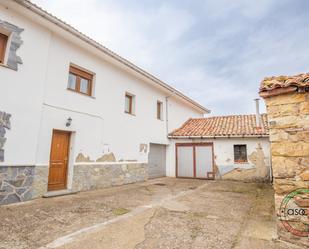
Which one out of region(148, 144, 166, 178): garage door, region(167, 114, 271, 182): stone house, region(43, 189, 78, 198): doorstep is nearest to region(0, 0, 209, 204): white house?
region(43, 189, 78, 198): doorstep

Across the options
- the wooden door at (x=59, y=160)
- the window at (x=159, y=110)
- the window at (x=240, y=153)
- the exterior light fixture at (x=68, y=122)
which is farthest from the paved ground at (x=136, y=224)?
the window at (x=159, y=110)

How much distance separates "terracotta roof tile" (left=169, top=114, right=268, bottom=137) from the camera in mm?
11648

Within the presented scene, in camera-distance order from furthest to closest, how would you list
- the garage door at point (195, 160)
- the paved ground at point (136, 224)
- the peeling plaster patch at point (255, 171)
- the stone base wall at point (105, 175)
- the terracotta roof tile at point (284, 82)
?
the garage door at point (195, 160), the peeling plaster patch at point (255, 171), the stone base wall at point (105, 175), the terracotta roof tile at point (284, 82), the paved ground at point (136, 224)

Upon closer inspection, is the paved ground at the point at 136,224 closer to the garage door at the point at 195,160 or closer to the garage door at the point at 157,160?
the garage door at the point at 157,160

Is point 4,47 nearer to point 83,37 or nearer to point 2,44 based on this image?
point 2,44

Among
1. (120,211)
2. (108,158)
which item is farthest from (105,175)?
(120,211)

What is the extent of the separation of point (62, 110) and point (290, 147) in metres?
6.61

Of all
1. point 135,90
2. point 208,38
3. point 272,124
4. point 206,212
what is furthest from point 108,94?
point 208,38

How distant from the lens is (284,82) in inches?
138

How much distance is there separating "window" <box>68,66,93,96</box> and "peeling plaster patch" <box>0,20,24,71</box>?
6.19 ft

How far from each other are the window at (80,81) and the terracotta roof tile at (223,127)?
688 cm

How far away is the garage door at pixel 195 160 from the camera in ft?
39.6

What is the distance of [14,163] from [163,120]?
890cm

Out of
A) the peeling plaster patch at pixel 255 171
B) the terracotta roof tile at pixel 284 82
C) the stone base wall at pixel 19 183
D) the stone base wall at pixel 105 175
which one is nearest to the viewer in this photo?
the terracotta roof tile at pixel 284 82
